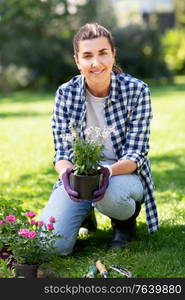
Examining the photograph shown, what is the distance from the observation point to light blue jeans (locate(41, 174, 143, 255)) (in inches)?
136

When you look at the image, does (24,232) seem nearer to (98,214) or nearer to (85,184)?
(85,184)

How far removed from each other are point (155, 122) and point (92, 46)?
7.40 metres

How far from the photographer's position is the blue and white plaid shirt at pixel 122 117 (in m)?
3.67

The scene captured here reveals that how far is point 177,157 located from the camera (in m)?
7.00

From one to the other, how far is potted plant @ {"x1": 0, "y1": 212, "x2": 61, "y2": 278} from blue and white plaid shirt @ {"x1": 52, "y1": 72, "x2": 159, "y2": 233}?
0.63m

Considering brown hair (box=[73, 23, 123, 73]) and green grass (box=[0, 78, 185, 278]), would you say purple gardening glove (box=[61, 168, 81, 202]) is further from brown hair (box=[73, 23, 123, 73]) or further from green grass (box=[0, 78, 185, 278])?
brown hair (box=[73, 23, 123, 73])

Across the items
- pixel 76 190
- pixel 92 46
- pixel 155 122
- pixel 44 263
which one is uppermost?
pixel 92 46

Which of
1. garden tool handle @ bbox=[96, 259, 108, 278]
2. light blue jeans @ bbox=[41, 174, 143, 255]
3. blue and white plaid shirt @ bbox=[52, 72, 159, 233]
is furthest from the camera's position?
blue and white plaid shirt @ bbox=[52, 72, 159, 233]

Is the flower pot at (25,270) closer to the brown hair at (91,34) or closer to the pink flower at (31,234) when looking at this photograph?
the pink flower at (31,234)

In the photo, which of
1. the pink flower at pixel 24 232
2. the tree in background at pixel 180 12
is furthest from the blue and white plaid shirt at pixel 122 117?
the tree in background at pixel 180 12

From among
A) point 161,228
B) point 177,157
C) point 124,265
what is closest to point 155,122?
point 177,157

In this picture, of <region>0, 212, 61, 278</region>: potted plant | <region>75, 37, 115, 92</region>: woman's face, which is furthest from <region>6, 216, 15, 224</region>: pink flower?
<region>75, 37, 115, 92</region>: woman's face

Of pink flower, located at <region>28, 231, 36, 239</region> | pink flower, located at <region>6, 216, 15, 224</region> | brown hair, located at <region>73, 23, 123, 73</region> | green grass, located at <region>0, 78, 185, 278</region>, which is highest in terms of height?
brown hair, located at <region>73, 23, 123, 73</region>

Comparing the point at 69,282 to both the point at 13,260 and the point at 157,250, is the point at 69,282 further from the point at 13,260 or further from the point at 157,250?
the point at 157,250
